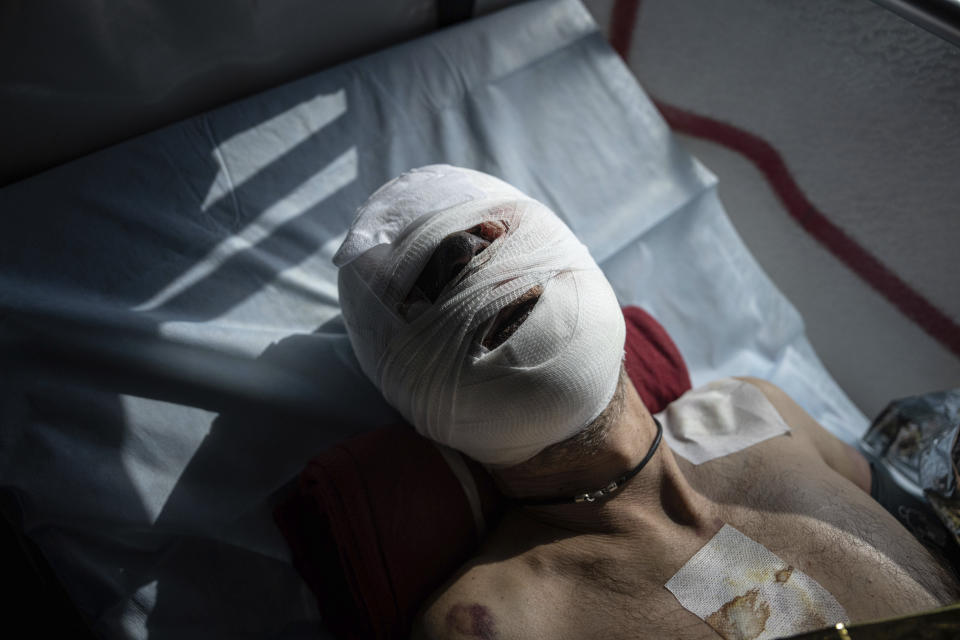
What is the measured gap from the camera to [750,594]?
0.96m

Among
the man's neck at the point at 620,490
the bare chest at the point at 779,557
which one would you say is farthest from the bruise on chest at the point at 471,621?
the man's neck at the point at 620,490

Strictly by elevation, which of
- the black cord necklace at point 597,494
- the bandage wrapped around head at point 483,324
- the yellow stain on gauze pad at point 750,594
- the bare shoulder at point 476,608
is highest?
the bandage wrapped around head at point 483,324

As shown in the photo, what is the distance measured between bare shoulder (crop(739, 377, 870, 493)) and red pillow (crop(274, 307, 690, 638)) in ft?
1.89

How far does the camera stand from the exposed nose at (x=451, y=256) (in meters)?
0.93

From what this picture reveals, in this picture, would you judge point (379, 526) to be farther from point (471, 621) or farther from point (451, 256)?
point (451, 256)

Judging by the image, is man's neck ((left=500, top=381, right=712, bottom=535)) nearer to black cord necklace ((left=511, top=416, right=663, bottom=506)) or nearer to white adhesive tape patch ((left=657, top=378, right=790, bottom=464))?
black cord necklace ((left=511, top=416, right=663, bottom=506))

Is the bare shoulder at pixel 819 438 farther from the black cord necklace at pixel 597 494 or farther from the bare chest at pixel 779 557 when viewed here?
the black cord necklace at pixel 597 494

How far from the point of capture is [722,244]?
5.61ft

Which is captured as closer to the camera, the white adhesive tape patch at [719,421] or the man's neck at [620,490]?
the man's neck at [620,490]

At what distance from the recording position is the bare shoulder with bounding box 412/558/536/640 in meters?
0.91

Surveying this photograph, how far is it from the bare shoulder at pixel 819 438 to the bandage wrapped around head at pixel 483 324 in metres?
0.47

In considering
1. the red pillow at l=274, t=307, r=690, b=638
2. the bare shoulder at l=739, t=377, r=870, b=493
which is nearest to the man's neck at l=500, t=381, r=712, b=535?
the red pillow at l=274, t=307, r=690, b=638

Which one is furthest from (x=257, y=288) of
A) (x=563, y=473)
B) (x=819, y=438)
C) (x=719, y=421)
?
(x=819, y=438)

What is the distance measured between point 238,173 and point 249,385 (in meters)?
0.47
